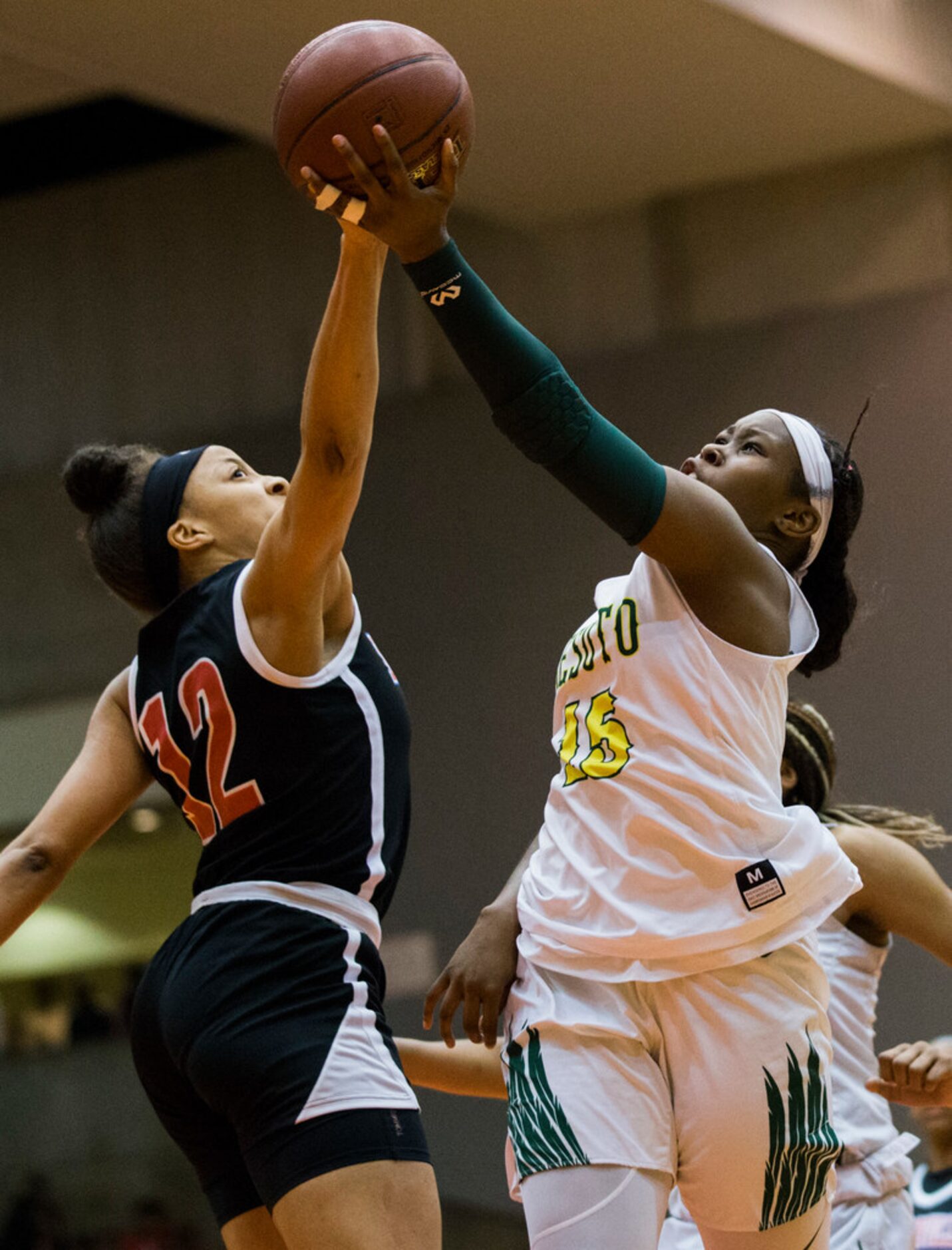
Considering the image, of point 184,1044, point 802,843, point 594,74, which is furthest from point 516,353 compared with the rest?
point 594,74

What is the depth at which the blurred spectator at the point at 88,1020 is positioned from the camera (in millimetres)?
8141

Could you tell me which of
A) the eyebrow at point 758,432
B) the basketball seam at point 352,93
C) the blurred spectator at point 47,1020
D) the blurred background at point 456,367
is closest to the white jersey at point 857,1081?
the eyebrow at point 758,432

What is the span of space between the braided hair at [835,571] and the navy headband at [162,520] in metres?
1.05

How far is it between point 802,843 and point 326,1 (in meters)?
3.75

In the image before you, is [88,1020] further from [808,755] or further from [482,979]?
[482,979]

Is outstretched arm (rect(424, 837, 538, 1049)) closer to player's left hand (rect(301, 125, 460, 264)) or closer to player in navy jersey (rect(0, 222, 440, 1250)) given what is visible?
player in navy jersey (rect(0, 222, 440, 1250))

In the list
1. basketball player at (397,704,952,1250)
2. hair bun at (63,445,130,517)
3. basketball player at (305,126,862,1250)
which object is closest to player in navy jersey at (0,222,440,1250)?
hair bun at (63,445,130,517)

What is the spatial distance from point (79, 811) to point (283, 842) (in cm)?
43

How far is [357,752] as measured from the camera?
2.58 meters

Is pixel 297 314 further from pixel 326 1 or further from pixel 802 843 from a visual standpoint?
pixel 802 843

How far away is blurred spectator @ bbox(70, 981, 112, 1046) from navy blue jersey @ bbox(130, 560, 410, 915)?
5.83 meters

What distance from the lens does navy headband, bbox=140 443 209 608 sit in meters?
2.84

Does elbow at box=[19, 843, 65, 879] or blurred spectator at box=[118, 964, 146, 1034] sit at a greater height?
elbow at box=[19, 843, 65, 879]

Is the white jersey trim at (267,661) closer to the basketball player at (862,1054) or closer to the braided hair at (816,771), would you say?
the basketball player at (862,1054)
